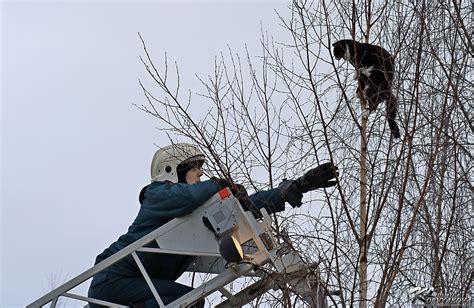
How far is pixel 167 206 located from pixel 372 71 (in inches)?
64.4

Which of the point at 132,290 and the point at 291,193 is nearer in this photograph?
the point at 291,193

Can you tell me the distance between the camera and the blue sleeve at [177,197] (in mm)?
5516

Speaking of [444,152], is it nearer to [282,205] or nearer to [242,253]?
[282,205]

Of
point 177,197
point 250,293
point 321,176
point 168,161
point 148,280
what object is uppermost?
point 168,161

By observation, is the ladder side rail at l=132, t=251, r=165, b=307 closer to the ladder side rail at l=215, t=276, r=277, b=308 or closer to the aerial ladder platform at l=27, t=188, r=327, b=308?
the aerial ladder platform at l=27, t=188, r=327, b=308

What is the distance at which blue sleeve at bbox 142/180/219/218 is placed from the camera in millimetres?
5516

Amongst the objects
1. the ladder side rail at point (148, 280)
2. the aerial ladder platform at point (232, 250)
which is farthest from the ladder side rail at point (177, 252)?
the ladder side rail at point (148, 280)

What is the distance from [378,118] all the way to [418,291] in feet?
4.16

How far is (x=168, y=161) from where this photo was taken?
612cm

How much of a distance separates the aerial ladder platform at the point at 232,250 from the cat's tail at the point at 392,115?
100cm

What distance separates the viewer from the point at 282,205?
5578 mm

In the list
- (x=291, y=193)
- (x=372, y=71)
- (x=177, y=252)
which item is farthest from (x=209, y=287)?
(x=372, y=71)

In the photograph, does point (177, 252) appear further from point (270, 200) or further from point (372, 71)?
point (372, 71)

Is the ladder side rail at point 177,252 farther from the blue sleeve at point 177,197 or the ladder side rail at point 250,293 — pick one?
the ladder side rail at point 250,293
